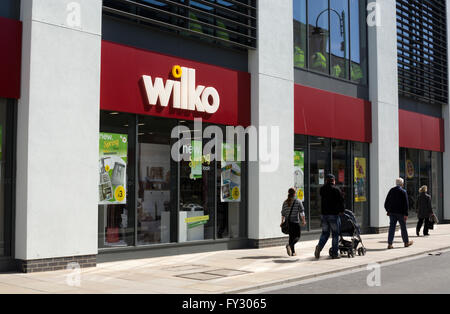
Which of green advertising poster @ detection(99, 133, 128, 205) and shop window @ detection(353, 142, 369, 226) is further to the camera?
shop window @ detection(353, 142, 369, 226)

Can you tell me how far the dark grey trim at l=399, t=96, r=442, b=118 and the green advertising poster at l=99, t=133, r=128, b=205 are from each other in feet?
45.4

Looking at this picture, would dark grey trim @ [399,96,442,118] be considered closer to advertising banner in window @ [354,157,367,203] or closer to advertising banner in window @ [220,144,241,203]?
advertising banner in window @ [354,157,367,203]

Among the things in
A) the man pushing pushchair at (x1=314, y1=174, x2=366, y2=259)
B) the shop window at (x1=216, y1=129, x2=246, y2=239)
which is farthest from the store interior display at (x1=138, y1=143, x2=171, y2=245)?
the man pushing pushchair at (x1=314, y1=174, x2=366, y2=259)

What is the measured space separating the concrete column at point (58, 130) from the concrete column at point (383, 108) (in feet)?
38.9

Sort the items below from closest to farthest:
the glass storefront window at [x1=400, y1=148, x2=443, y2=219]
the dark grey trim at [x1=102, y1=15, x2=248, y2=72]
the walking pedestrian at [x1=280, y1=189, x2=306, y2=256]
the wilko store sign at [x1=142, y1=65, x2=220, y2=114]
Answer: the dark grey trim at [x1=102, y1=15, x2=248, y2=72] < the wilko store sign at [x1=142, y1=65, x2=220, y2=114] < the walking pedestrian at [x1=280, y1=189, x2=306, y2=256] < the glass storefront window at [x1=400, y1=148, x2=443, y2=219]

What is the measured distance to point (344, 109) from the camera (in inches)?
710

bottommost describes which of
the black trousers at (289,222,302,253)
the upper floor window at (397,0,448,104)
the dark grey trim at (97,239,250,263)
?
the dark grey trim at (97,239,250,263)

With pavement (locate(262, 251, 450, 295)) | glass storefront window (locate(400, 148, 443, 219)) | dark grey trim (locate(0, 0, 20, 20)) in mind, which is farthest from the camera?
glass storefront window (locate(400, 148, 443, 219))

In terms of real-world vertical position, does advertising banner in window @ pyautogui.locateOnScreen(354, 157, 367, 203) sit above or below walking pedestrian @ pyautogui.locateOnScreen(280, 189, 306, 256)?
above

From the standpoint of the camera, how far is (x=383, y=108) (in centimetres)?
1977

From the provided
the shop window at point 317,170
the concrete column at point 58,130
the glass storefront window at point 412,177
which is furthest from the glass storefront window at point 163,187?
the glass storefront window at point 412,177

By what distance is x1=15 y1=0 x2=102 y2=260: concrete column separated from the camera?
31.8 feet

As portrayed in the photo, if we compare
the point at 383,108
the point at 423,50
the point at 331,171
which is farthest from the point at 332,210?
the point at 423,50
